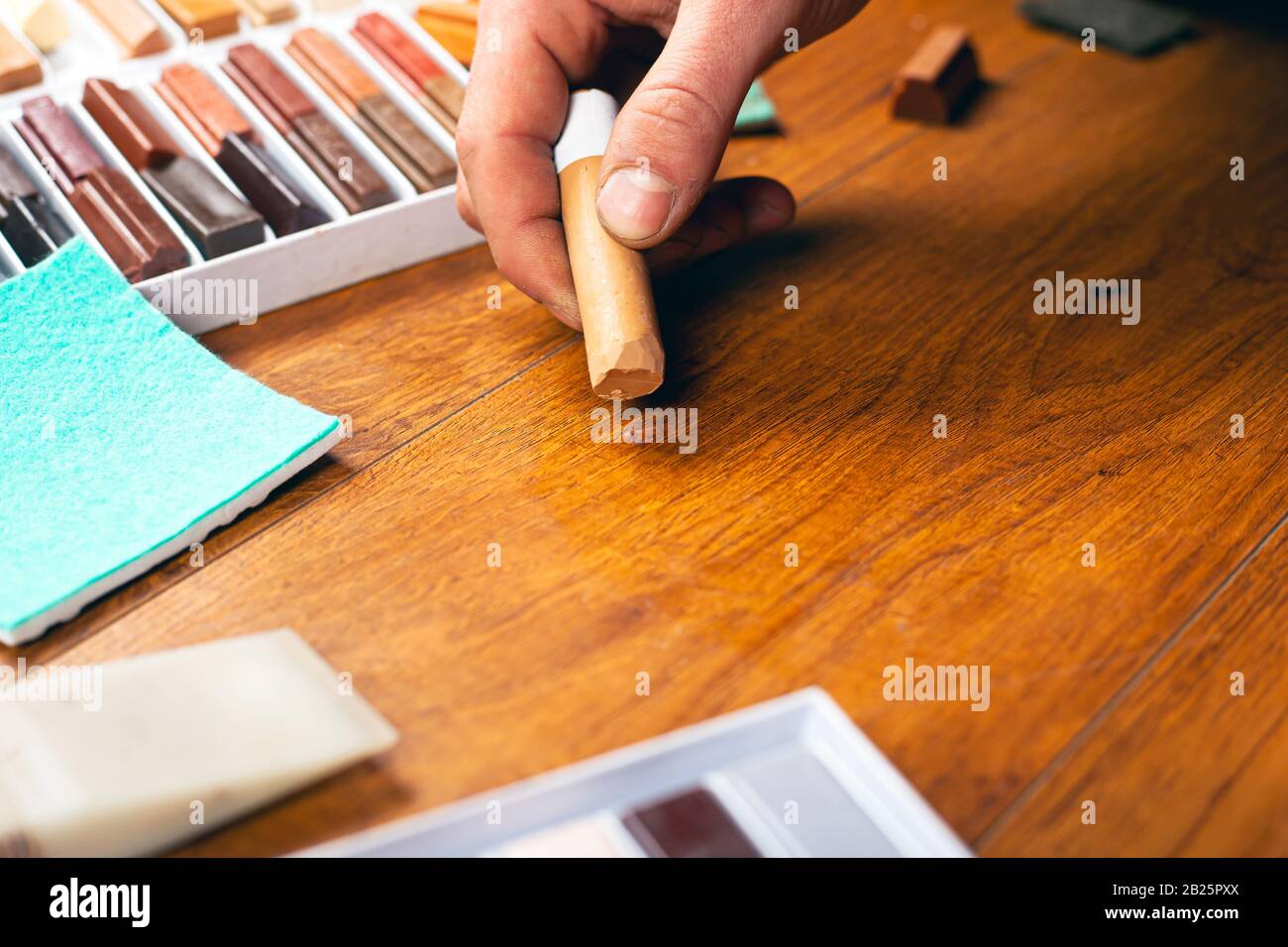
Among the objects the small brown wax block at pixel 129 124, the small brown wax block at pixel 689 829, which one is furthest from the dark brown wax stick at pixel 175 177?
the small brown wax block at pixel 689 829

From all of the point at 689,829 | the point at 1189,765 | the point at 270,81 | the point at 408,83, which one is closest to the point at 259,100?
the point at 270,81

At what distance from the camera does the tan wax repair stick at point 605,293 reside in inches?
28.4

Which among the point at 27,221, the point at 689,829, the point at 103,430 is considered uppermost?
the point at 27,221

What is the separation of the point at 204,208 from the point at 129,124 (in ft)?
0.43

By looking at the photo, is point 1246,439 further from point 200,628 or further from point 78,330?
point 78,330

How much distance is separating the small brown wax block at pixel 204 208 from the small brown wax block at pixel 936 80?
1.98ft

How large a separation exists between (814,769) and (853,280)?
46 cm

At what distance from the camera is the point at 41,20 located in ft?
3.48

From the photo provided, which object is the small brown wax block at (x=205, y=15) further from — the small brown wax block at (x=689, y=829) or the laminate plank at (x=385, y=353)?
the small brown wax block at (x=689, y=829)

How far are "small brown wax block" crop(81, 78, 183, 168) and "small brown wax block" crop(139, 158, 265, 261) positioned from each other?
12 millimetres

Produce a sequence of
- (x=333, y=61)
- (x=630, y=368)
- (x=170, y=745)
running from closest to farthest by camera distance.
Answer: (x=170, y=745)
(x=630, y=368)
(x=333, y=61)

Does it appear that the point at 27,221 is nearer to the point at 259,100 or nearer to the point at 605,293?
the point at 259,100

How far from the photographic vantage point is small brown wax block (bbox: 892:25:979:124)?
112 centimetres

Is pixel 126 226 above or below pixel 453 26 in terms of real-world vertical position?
below
